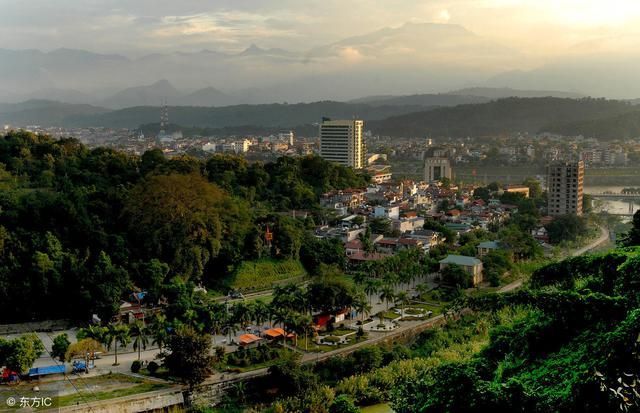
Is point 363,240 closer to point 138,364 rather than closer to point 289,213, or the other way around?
point 289,213

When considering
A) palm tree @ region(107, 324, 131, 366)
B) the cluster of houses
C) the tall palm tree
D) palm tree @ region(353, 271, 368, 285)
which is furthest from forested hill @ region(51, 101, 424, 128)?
palm tree @ region(107, 324, 131, 366)

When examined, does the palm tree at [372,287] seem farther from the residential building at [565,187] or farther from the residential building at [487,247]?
the residential building at [565,187]

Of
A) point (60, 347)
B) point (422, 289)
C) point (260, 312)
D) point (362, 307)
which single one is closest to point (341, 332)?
point (362, 307)

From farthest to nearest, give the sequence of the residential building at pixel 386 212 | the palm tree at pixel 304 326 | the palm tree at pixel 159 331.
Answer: the residential building at pixel 386 212
the palm tree at pixel 304 326
the palm tree at pixel 159 331

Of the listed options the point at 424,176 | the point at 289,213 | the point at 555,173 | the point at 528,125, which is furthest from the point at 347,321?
the point at 528,125

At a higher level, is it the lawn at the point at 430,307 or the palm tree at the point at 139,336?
the palm tree at the point at 139,336

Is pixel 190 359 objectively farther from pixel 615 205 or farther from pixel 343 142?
pixel 343 142

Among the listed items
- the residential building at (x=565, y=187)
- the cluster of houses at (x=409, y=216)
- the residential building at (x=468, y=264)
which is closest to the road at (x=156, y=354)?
the residential building at (x=468, y=264)
